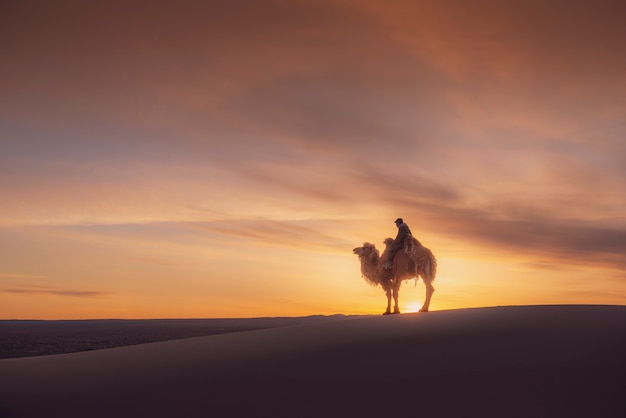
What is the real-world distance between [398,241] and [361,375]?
12.1m

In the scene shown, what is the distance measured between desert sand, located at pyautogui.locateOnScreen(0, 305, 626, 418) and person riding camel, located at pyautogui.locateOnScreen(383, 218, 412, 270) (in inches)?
333

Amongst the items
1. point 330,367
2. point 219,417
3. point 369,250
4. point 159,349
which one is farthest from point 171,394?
point 369,250

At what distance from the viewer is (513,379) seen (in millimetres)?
7723

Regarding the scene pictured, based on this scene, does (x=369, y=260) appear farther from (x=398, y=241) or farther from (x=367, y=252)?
(x=398, y=241)

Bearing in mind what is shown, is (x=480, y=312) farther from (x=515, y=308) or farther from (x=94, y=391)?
(x=94, y=391)

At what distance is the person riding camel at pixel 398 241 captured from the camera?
777 inches

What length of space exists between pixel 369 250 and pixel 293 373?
14.6 m

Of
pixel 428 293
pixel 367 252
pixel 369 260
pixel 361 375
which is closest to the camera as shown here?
pixel 361 375

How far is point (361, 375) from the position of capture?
814 cm

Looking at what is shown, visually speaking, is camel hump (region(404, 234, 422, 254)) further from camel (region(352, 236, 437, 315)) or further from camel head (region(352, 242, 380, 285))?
camel head (region(352, 242, 380, 285))

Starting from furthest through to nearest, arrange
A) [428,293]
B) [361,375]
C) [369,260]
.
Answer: [369,260] → [428,293] → [361,375]

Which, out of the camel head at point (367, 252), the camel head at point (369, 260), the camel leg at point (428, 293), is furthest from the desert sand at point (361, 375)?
the camel head at point (367, 252)

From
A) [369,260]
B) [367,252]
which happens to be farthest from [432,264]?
[367,252]

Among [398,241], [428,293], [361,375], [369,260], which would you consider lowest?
[361,375]
